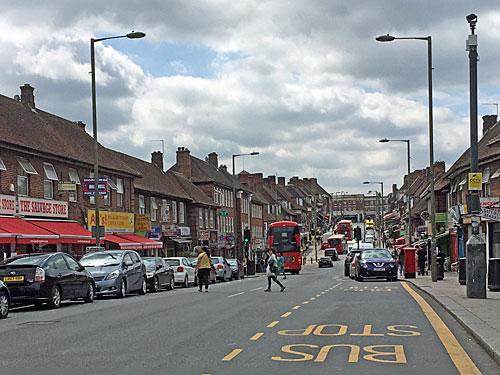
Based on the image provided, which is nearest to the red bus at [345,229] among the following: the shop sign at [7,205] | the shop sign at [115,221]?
the shop sign at [115,221]

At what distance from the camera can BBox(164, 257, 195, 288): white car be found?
33.6 m

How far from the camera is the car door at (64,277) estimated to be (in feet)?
65.2

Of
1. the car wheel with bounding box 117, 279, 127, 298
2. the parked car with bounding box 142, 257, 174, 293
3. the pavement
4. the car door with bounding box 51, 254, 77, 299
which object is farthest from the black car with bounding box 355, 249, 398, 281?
the car door with bounding box 51, 254, 77, 299

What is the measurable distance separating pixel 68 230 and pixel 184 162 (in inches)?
1587

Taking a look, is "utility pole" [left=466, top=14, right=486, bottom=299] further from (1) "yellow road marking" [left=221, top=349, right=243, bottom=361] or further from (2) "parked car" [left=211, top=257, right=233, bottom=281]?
(2) "parked car" [left=211, top=257, right=233, bottom=281]

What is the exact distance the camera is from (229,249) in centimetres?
7838

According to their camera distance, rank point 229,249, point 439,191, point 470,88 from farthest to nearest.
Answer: point 229,249, point 439,191, point 470,88

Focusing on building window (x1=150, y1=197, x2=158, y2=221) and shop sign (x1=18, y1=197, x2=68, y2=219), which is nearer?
shop sign (x1=18, y1=197, x2=68, y2=219)

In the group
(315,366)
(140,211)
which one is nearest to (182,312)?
Answer: (315,366)

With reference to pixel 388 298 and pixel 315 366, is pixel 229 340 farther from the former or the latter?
pixel 388 298

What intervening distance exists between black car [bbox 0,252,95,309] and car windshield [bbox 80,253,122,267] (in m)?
3.51

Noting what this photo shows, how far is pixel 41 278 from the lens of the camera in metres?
19.0

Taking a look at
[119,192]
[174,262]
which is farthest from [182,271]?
[119,192]

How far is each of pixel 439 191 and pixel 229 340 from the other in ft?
165
